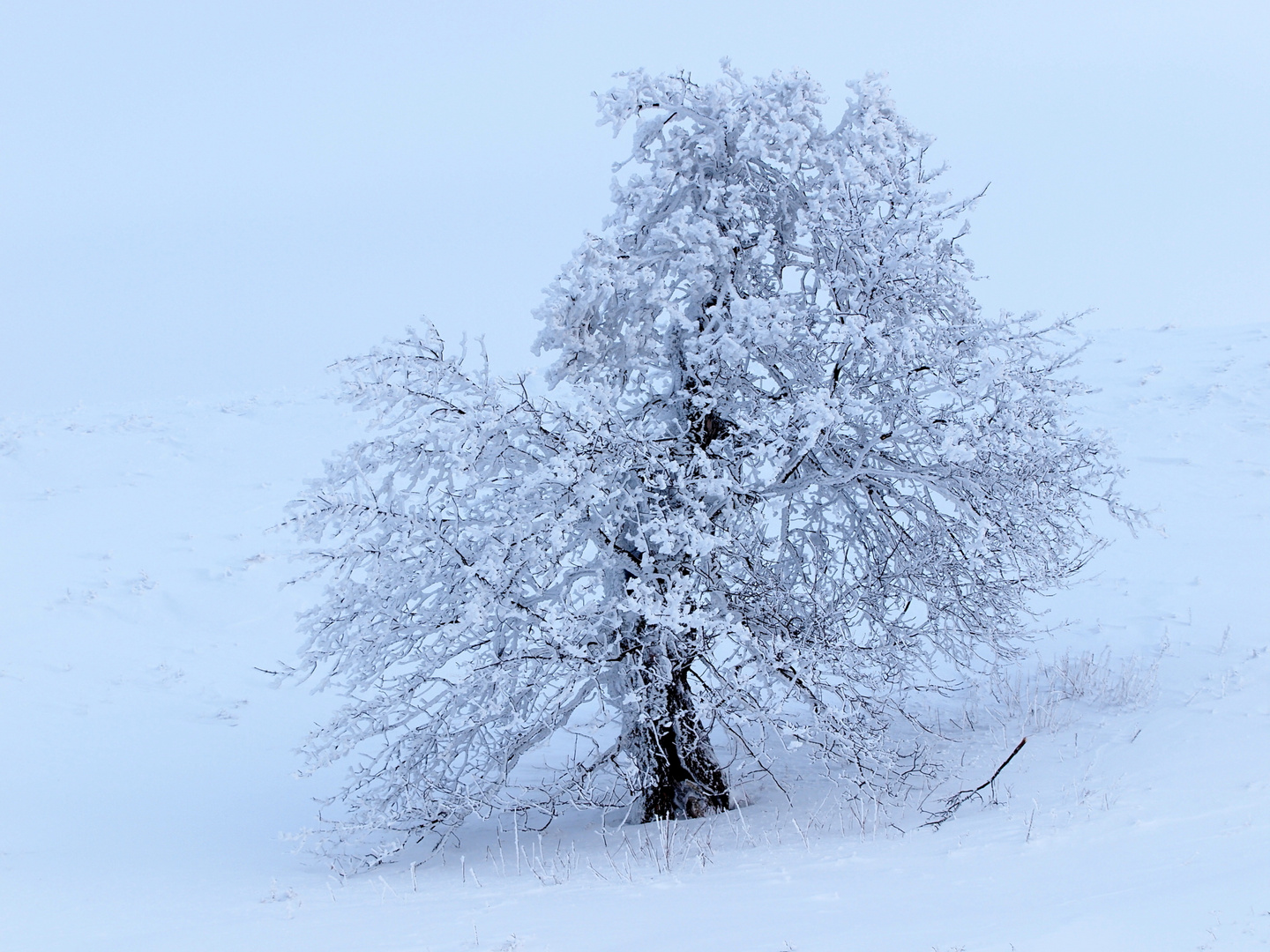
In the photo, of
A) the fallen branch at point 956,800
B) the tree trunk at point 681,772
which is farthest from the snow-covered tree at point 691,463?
the fallen branch at point 956,800

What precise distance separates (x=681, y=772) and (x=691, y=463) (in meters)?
2.49

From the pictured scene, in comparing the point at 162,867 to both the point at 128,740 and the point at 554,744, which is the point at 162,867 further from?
the point at 554,744

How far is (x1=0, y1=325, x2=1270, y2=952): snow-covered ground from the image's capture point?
4273 millimetres

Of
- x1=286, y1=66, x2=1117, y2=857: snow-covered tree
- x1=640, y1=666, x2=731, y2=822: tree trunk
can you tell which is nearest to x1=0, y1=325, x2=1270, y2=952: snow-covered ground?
x1=640, y1=666, x2=731, y2=822: tree trunk

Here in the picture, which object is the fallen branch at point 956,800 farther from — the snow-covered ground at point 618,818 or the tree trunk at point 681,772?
the tree trunk at point 681,772

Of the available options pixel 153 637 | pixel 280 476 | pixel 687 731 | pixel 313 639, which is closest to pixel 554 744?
pixel 687 731

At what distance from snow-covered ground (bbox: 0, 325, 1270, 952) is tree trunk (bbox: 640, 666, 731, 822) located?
12.9 inches

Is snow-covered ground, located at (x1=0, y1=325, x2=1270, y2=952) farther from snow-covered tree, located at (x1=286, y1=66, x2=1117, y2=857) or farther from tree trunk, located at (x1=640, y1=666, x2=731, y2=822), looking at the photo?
snow-covered tree, located at (x1=286, y1=66, x2=1117, y2=857)

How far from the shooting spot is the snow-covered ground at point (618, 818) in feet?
14.0

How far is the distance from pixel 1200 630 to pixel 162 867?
951 centimetres

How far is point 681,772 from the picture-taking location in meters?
7.59

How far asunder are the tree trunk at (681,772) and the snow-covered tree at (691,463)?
21 mm

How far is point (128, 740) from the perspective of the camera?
10.5 meters

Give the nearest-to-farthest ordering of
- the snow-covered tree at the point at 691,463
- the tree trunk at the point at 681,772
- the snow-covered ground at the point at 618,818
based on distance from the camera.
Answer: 1. the snow-covered ground at the point at 618,818
2. the snow-covered tree at the point at 691,463
3. the tree trunk at the point at 681,772
